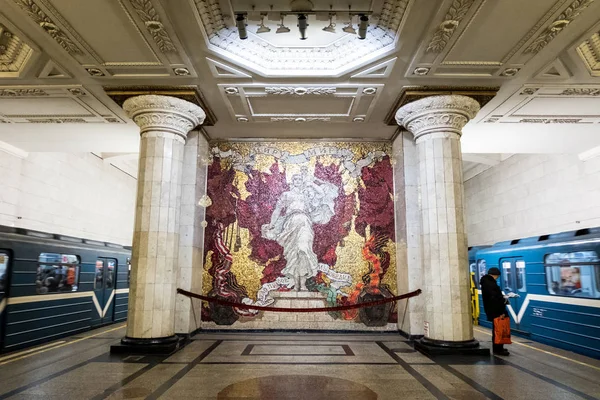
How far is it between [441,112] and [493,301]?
3151mm

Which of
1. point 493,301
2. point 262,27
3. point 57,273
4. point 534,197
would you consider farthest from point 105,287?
point 534,197

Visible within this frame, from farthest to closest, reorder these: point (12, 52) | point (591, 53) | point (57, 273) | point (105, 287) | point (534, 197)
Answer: point (534, 197) → point (105, 287) → point (57, 273) → point (12, 52) → point (591, 53)

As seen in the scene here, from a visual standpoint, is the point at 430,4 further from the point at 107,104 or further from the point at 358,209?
the point at 107,104

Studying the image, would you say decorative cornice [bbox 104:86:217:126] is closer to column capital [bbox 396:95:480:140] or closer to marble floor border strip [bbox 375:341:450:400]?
column capital [bbox 396:95:480:140]

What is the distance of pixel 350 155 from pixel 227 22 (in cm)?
431

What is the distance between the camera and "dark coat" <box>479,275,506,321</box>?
6.14 meters

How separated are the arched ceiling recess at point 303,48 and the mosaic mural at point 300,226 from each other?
2.85 m

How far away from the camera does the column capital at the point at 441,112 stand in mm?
6516

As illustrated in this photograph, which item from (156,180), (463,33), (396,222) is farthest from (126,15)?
(396,222)

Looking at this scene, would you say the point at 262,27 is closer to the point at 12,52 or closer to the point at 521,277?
the point at 12,52

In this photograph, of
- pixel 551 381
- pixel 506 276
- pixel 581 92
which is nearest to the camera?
pixel 551 381

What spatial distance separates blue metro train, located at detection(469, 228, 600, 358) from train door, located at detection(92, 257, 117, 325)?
9069 millimetres

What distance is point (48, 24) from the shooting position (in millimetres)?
4809

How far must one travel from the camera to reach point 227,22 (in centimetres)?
533
